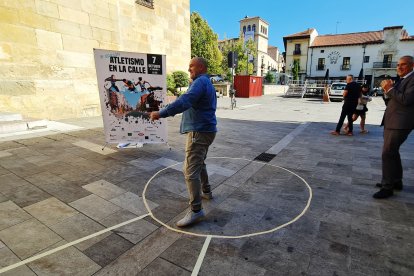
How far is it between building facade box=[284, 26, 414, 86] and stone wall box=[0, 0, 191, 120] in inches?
1601

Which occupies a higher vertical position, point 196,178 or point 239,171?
point 196,178

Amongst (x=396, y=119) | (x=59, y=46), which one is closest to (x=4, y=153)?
(x=59, y=46)

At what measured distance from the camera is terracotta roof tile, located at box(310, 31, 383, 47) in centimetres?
4350

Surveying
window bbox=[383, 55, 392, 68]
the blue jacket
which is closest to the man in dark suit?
the blue jacket

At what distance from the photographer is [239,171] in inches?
192

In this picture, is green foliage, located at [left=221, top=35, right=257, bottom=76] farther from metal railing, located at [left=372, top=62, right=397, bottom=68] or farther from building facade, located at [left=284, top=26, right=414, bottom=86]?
metal railing, located at [left=372, top=62, right=397, bottom=68]

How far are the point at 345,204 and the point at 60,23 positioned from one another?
10.9 metres

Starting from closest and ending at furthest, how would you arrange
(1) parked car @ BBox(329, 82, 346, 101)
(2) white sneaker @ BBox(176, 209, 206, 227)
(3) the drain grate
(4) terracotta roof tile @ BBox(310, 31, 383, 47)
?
(2) white sneaker @ BBox(176, 209, 206, 227)
(3) the drain grate
(1) parked car @ BBox(329, 82, 346, 101)
(4) terracotta roof tile @ BBox(310, 31, 383, 47)

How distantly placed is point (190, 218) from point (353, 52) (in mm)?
52702

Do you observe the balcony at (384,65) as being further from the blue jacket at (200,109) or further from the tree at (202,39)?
the blue jacket at (200,109)

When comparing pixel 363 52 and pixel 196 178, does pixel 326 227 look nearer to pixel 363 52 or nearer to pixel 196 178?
pixel 196 178

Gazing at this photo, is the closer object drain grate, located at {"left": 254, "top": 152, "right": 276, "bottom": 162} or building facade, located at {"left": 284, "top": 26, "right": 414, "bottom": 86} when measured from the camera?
drain grate, located at {"left": 254, "top": 152, "right": 276, "bottom": 162}

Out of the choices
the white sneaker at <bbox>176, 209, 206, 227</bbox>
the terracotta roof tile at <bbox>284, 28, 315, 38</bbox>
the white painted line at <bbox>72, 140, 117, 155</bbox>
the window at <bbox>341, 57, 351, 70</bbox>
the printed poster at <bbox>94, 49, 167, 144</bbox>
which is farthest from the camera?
the terracotta roof tile at <bbox>284, 28, 315, 38</bbox>

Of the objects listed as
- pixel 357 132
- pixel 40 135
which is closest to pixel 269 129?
pixel 357 132
